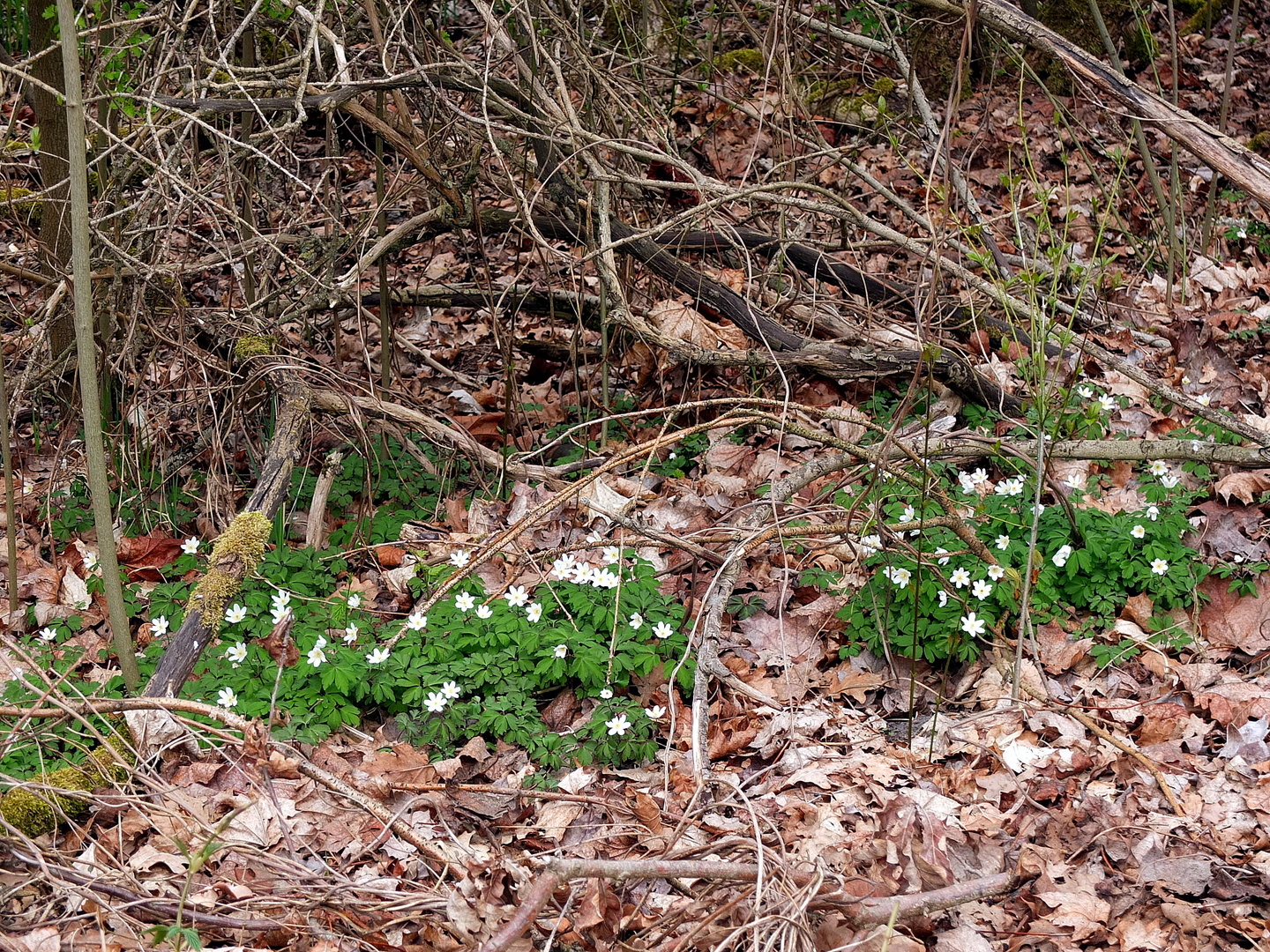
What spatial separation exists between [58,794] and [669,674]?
71.6 inches

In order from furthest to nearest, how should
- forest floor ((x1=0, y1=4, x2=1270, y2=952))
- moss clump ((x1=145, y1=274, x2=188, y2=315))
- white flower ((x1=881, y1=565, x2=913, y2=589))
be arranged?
1. moss clump ((x1=145, y1=274, x2=188, y2=315))
2. white flower ((x1=881, y1=565, x2=913, y2=589))
3. forest floor ((x1=0, y1=4, x2=1270, y2=952))

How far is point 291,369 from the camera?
421 cm

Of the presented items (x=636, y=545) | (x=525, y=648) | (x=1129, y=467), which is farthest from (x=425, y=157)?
(x=1129, y=467)

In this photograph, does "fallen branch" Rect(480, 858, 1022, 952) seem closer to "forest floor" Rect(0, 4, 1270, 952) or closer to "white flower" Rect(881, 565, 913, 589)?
"forest floor" Rect(0, 4, 1270, 952)

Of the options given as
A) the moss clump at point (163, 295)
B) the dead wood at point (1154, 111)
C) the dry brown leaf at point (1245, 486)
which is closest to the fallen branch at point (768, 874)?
the dry brown leaf at point (1245, 486)

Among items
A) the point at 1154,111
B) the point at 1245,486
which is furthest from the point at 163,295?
the point at 1245,486

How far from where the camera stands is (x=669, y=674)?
3398 millimetres

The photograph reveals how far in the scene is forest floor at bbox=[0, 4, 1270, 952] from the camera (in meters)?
2.43

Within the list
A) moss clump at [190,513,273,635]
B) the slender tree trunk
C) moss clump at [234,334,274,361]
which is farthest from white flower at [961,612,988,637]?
the slender tree trunk

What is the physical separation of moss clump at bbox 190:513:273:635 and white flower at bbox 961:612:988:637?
2463mm

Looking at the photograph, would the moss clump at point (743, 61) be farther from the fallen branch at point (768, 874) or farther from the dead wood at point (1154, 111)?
the fallen branch at point (768, 874)

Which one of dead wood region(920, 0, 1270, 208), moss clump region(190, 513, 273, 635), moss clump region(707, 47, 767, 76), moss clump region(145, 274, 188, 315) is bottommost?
moss clump region(190, 513, 273, 635)

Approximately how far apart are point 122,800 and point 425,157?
290 cm

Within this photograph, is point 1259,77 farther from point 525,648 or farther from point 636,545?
point 525,648
